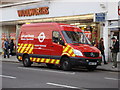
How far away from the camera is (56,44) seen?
1554 centimetres

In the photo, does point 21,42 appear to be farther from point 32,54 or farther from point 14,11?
point 14,11

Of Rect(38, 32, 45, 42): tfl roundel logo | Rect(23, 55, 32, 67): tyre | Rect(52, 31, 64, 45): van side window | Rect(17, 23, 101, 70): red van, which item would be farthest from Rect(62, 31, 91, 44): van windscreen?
Rect(23, 55, 32, 67): tyre

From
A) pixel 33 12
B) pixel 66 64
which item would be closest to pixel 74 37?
pixel 66 64

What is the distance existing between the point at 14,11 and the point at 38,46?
43.1ft

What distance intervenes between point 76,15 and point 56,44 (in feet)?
23.8

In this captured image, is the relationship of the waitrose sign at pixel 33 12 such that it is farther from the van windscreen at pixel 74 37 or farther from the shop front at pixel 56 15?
the van windscreen at pixel 74 37

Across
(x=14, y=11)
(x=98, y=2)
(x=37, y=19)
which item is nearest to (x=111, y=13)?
(x=98, y=2)

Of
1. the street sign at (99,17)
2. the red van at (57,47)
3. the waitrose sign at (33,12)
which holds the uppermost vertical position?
the waitrose sign at (33,12)

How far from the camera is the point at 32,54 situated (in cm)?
1725

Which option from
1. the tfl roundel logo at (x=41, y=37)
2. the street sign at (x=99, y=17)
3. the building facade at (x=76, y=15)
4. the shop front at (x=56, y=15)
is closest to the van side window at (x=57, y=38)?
the tfl roundel logo at (x=41, y=37)

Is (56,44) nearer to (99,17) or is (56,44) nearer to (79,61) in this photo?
(79,61)

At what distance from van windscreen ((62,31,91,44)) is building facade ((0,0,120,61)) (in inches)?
102

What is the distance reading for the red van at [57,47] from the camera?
1457 cm

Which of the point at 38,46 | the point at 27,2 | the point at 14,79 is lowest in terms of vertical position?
the point at 14,79
